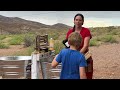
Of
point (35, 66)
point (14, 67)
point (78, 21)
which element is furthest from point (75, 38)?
point (14, 67)

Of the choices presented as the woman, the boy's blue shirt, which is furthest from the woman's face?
the boy's blue shirt

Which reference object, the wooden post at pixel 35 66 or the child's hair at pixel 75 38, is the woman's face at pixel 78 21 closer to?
the wooden post at pixel 35 66

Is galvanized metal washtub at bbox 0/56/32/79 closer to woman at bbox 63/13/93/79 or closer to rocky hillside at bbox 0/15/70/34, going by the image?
woman at bbox 63/13/93/79

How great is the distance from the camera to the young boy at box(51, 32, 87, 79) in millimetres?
3408

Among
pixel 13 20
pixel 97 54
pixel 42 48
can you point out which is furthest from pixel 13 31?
pixel 42 48

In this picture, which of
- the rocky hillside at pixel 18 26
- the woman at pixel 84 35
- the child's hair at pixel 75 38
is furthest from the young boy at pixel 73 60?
the rocky hillside at pixel 18 26

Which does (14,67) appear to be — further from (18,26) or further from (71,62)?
(18,26)

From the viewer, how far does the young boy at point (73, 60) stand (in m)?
3.41

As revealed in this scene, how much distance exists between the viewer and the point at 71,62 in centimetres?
→ 345
